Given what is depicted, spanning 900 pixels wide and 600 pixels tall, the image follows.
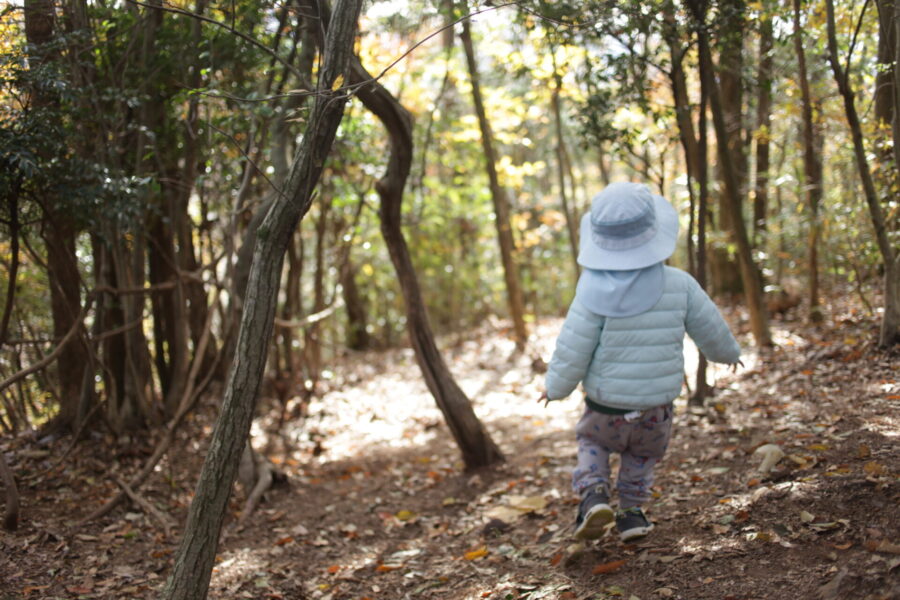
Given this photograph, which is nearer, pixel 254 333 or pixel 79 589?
pixel 254 333

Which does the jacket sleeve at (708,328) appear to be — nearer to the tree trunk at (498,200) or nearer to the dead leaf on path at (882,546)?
the dead leaf on path at (882,546)

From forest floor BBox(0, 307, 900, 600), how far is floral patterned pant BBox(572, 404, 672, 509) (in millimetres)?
308

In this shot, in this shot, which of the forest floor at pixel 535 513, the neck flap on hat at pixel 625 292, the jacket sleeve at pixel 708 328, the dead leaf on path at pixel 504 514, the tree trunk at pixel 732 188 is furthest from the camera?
the tree trunk at pixel 732 188

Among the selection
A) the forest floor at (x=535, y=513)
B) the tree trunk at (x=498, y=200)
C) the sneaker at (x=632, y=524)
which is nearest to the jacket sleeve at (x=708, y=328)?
the forest floor at (x=535, y=513)

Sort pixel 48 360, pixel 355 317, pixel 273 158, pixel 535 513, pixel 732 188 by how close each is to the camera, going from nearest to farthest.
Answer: pixel 48 360 < pixel 535 513 < pixel 273 158 < pixel 732 188 < pixel 355 317

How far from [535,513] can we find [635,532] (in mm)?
1205

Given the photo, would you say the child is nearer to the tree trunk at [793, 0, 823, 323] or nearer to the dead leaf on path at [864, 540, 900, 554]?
the dead leaf on path at [864, 540, 900, 554]

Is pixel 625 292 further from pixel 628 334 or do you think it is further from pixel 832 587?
pixel 832 587

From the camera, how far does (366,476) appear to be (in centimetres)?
654

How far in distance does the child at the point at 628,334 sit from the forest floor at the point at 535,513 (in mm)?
480

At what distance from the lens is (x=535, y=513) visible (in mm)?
4910

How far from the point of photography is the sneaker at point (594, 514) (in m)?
3.62

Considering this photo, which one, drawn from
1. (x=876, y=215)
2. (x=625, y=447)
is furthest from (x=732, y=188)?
(x=625, y=447)

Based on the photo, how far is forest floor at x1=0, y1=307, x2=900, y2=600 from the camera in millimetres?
3359
